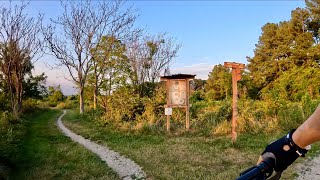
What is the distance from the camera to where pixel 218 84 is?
52062mm

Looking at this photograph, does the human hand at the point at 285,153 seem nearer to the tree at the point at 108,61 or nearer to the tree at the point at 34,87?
the tree at the point at 108,61

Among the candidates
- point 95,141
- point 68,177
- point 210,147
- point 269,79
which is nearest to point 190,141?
point 210,147

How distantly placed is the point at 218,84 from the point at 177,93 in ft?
129

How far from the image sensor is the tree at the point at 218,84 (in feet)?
151

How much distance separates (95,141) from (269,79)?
35668 mm

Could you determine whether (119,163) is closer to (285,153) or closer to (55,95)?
Answer: (285,153)

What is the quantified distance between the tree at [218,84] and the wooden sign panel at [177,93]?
27.7 m

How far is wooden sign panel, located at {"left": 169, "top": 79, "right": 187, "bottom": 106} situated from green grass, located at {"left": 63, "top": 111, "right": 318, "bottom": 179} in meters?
2.16

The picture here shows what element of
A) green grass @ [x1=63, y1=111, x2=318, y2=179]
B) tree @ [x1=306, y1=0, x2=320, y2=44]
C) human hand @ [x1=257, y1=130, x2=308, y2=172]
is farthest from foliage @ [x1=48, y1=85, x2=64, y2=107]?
human hand @ [x1=257, y1=130, x2=308, y2=172]

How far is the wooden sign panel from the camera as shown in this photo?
44.7 ft

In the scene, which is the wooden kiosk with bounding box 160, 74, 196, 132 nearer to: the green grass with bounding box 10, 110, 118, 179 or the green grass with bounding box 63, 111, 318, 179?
the green grass with bounding box 63, 111, 318, 179

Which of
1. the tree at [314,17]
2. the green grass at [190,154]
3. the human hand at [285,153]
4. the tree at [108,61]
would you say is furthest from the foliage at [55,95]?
the human hand at [285,153]

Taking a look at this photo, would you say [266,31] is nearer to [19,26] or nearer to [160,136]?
[19,26]

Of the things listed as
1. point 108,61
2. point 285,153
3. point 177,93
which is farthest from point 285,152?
point 108,61
